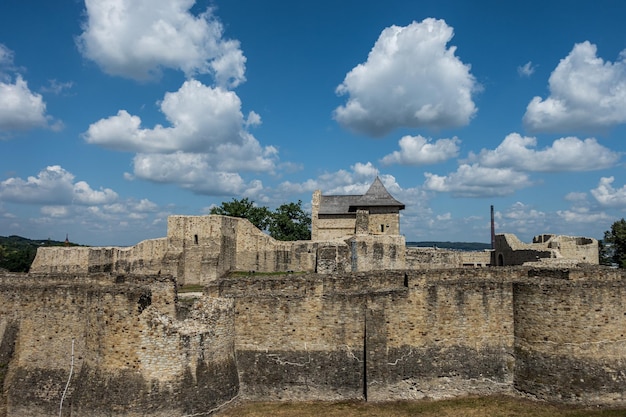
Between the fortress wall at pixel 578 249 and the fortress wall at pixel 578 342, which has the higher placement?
the fortress wall at pixel 578 249

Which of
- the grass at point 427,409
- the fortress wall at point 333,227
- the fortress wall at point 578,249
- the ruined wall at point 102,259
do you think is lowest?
the grass at point 427,409

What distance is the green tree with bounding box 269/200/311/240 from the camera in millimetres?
53781

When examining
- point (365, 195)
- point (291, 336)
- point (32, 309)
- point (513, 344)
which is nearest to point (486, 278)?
point (513, 344)

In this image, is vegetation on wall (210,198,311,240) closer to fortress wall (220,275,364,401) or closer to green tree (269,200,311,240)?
green tree (269,200,311,240)

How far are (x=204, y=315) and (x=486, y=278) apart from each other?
9.78 metres

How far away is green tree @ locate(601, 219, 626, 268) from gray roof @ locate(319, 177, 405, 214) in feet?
66.4

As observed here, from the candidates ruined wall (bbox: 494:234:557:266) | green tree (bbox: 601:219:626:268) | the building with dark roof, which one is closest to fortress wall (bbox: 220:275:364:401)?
ruined wall (bbox: 494:234:557:266)

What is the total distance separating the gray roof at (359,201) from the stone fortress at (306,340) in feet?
72.0

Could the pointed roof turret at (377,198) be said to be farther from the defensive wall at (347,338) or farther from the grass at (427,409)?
the grass at (427,409)

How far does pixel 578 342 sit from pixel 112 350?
1408 cm

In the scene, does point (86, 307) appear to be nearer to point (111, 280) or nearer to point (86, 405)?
point (111, 280)

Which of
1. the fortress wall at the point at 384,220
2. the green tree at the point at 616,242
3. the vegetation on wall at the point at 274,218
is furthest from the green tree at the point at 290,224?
the green tree at the point at 616,242

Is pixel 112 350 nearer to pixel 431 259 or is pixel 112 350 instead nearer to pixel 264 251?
pixel 431 259

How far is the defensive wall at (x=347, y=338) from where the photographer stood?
14.1 meters
